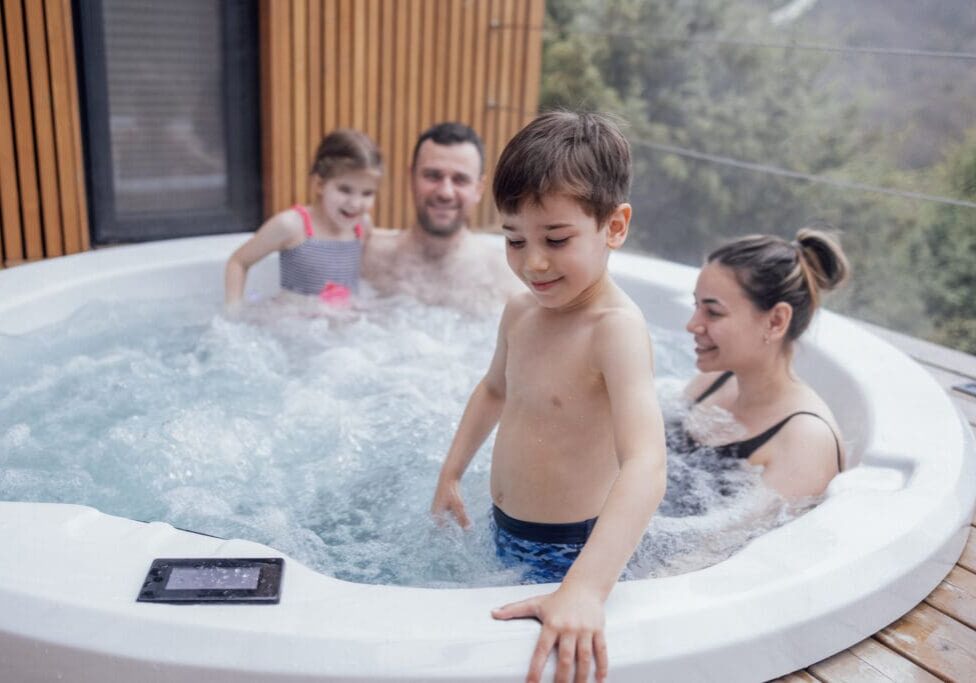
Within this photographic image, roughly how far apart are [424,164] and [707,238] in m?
4.74

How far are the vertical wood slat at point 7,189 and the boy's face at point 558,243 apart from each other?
2588 mm

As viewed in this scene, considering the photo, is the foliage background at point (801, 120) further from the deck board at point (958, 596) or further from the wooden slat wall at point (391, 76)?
the deck board at point (958, 596)

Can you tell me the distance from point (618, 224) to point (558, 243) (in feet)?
0.34

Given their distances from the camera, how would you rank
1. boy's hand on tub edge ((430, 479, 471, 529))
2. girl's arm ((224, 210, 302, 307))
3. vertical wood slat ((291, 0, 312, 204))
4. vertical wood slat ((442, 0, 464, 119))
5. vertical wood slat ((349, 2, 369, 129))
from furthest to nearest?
vertical wood slat ((442, 0, 464, 119)) < vertical wood slat ((349, 2, 369, 129)) < vertical wood slat ((291, 0, 312, 204)) < girl's arm ((224, 210, 302, 307)) < boy's hand on tub edge ((430, 479, 471, 529))

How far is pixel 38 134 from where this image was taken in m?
3.21

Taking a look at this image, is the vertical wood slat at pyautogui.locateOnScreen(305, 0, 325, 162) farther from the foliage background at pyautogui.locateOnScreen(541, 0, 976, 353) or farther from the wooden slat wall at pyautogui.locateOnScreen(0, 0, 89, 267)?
the foliage background at pyautogui.locateOnScreen(541, 0, 976, 353)

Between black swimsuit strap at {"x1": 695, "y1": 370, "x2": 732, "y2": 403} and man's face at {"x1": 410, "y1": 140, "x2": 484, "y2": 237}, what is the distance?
1101 mm

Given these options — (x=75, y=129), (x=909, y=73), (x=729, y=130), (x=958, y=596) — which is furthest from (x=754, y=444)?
(x=909, y=73)

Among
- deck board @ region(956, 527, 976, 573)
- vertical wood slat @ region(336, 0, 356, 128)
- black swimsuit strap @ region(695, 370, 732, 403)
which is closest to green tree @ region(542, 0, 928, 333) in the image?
vertical wood slat @ region(336, 0, 356, 128)

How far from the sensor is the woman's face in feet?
5.91

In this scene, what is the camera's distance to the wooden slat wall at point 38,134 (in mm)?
3113

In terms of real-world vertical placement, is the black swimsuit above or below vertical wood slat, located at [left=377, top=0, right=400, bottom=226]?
below

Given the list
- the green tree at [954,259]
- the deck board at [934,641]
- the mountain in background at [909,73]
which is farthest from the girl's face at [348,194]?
the mountain in background at [909,73]

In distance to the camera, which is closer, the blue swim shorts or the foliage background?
the blue swim shorts
